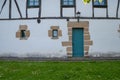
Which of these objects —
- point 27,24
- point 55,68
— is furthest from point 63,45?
point 55,68

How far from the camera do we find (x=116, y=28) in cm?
2170

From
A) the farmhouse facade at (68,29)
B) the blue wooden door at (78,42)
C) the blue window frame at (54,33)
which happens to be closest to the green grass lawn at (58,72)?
the farmhouse facade at (68,29)

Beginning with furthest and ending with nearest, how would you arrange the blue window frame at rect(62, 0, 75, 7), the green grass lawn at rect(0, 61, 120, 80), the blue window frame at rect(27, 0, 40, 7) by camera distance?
the blue window frame at rect(27, 0, 40, 7), the blue window frame at rect(62, 0, 75, 7), the green grass lawn at rect(0, 61, 120, 80)

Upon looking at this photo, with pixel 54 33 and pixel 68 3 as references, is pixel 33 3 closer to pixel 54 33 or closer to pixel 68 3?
pixel 68 3

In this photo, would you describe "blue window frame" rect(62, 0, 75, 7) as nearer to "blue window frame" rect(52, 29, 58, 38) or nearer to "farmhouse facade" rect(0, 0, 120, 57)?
"farmhouse facade" rect(0, 0, 120, 57)

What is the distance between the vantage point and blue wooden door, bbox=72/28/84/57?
856 inches

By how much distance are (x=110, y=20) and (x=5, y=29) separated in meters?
7.06

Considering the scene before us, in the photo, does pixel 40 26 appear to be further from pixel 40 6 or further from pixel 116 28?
pixel 116 28

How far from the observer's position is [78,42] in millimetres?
21859

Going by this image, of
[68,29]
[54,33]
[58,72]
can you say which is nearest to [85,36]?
[68,29]

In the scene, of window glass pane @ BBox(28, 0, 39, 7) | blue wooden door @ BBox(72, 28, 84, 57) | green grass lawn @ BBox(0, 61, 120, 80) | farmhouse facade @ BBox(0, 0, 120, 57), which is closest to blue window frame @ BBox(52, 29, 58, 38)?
farmhouse facade @ BBox(0, 0, 120, 57)

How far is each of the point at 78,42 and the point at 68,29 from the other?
1.10m

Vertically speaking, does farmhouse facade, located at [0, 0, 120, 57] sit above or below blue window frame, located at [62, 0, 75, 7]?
below

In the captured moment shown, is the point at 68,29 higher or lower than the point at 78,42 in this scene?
higher
